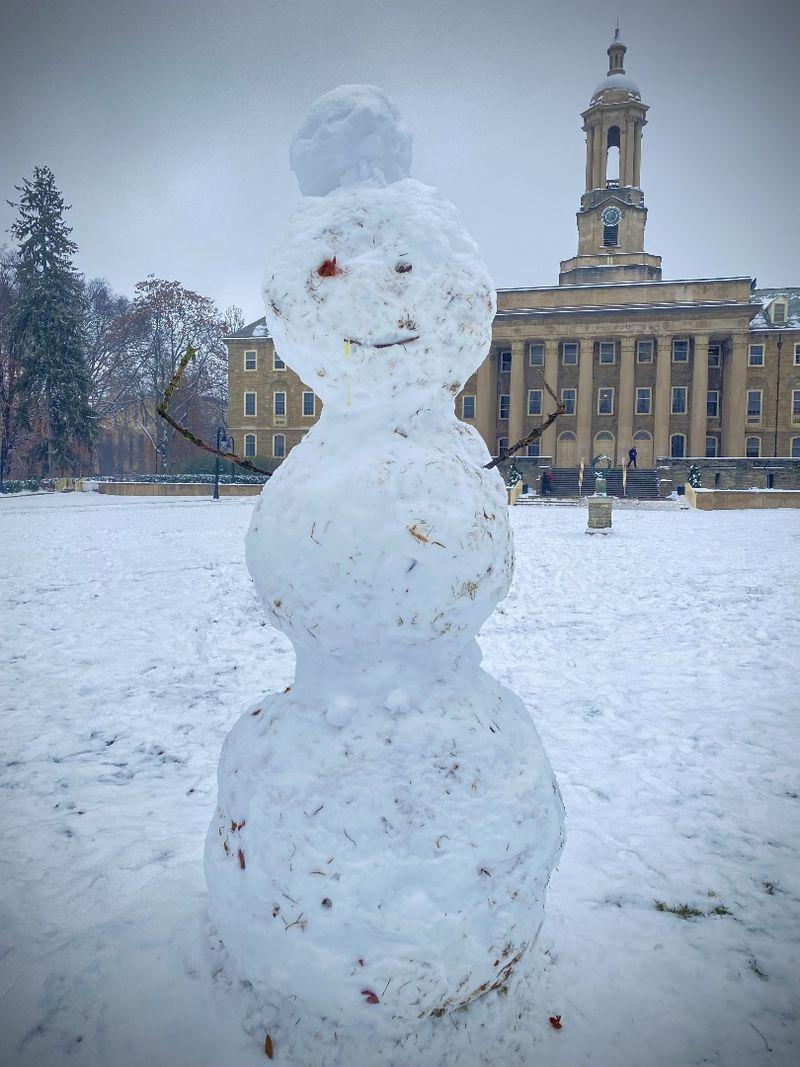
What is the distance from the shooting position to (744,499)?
91.1 ft

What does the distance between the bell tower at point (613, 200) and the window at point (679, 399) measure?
10.8 meters

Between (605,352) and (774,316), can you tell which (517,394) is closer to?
(605,352)

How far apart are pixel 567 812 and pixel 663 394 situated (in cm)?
5033

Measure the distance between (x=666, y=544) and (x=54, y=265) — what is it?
38.6 meters

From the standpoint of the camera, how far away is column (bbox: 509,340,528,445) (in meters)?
50.0

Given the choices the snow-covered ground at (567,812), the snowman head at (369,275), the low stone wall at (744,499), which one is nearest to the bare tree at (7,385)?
the snow-covered ground at (567,812)

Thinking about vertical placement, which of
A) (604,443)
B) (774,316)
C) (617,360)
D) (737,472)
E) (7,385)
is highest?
(774,316)

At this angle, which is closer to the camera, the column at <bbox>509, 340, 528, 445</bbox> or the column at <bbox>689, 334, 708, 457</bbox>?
the column at <bbox>689, 334, 708, 457</bbox>

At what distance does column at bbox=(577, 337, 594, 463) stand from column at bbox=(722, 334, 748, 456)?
403 inches

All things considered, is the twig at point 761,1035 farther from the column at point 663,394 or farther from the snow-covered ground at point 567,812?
the column at point 663,394

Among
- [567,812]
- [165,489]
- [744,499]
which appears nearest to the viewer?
[567,812]

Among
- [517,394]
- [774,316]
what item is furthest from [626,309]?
[774,316]

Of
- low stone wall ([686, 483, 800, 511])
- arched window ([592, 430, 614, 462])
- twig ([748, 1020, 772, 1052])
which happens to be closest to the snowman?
twig ([748, 1020, 772, 1052])

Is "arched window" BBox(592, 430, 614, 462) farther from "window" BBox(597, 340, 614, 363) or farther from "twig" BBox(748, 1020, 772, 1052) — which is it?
"twig" BBox(748, 1020, 772, 1052)
